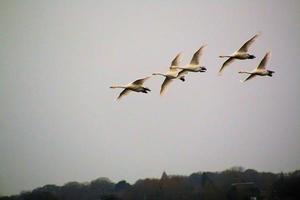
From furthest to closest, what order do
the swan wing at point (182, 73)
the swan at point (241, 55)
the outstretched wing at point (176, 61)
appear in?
the outstretched wing at point (176, 61)
the swan wing at point (182, 73)
the swan at point (241, 55)

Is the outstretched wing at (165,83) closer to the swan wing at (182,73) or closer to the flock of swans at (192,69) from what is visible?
the flock of swans at (192,69)

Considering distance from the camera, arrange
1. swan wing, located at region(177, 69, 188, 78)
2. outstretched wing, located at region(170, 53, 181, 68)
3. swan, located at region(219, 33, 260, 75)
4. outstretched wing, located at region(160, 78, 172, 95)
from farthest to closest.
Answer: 1. outstretched wing, located at region(170, 53, 181, 68)
2. outstretched wing, located at region(160, 78, 172, 95)
3. swan wing, located at region(177, 69, 188, 78)
4. swan, located at region(219, 33, 260, 75)

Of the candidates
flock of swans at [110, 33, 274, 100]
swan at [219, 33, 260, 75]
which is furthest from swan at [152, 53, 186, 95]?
swan at [219, 33, 260, 75]

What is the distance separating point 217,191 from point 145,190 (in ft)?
13.5

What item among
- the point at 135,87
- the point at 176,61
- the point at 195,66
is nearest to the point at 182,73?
→ the point at 195,66

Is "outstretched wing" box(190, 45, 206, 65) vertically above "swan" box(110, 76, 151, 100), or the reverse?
"outstretched wing" box(190, 45, 206, 65)

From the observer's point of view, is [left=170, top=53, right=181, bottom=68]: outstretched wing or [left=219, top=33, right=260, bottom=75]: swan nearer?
[left=219, top=33, right=260, bottom=75]: swan

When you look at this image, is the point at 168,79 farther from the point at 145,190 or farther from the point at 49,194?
the point at 145,190

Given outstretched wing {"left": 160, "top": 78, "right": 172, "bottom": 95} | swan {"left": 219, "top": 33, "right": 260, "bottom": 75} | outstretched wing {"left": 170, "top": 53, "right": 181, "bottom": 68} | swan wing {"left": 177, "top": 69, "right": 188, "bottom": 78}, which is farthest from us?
outstretched wing {"left": 170, "top": 53, "right": 181, "bottom": 68}

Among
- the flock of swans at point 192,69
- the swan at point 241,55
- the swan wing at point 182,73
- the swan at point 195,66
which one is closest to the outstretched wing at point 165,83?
the flock of swans at point 192,69

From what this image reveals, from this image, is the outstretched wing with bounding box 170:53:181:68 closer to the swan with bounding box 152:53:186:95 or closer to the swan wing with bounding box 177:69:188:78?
the swan with bounding box 152:53:186:95

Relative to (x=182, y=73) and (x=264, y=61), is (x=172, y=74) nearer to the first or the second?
(x=182, y=73)

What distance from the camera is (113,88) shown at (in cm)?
1315

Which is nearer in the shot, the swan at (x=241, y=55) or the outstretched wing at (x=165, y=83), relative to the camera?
the swan at (x=241, y=55)
